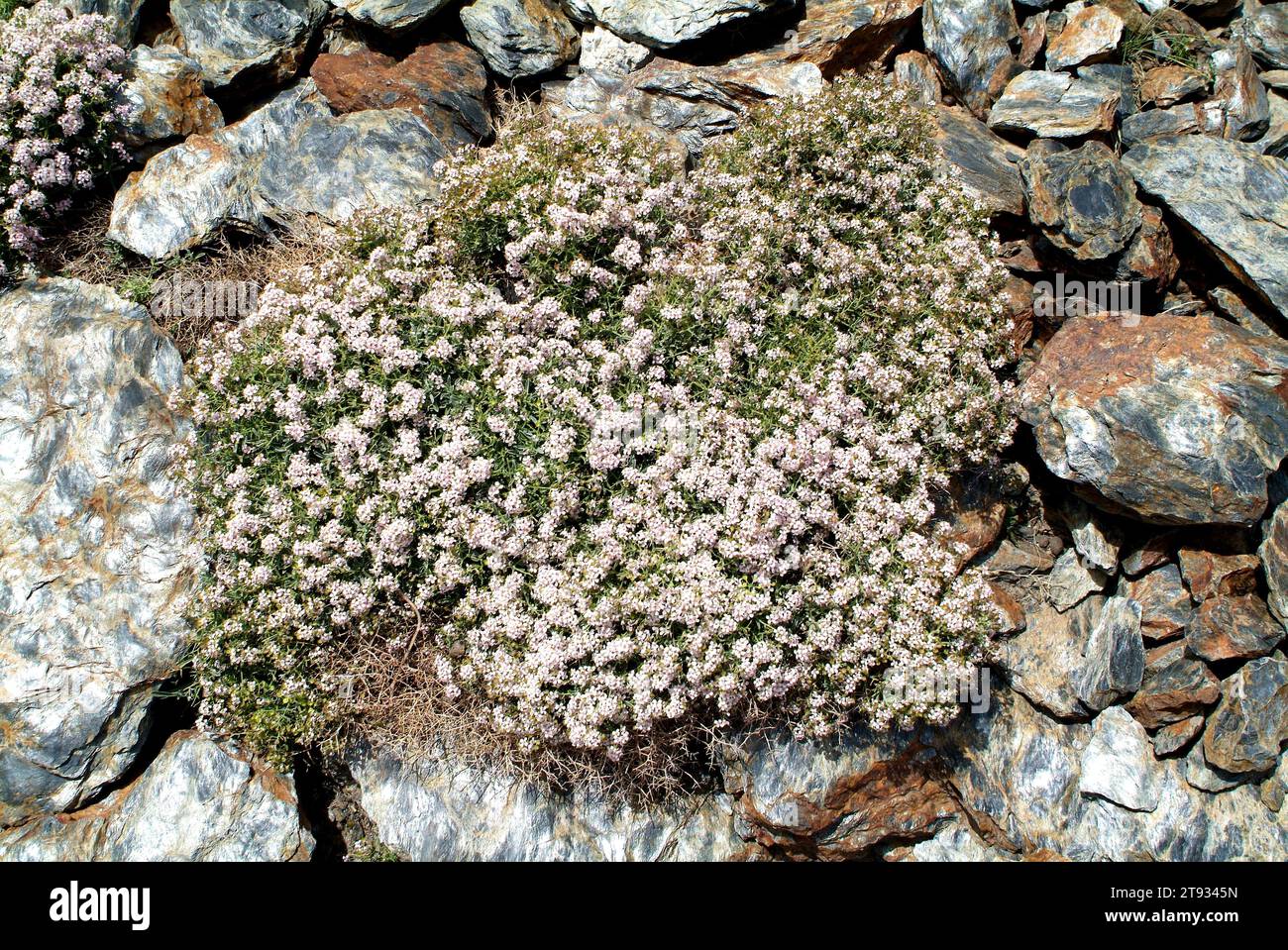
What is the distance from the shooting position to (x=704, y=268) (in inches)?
308

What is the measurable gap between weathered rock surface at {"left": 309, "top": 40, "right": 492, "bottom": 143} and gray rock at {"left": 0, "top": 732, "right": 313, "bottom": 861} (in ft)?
23.7

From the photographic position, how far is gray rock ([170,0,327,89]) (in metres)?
10.3

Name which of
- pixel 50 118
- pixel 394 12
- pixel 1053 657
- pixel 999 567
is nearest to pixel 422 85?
pixel 394 12

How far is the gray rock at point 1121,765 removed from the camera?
7.40 metres

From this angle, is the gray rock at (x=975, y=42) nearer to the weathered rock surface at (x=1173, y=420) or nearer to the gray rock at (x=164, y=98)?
the weathered rock surface at (x=1173, y=420)

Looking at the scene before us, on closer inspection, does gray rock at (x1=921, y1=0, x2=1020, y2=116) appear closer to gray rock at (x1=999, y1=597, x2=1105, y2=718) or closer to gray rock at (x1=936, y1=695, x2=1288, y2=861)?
gray rock at (x1=999, y1=597, x2=1105, y2=718)

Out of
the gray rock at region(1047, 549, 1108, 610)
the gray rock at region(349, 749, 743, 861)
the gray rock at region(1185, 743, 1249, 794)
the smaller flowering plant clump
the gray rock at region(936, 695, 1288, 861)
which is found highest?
the smaller flowering plant clump

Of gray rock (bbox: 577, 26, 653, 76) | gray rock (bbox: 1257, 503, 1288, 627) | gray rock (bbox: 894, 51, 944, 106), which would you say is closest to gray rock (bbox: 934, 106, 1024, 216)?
gray rock (bbox: 894, 51, 944, 106)

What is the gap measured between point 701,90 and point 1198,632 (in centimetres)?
805

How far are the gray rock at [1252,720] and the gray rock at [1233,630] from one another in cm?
19

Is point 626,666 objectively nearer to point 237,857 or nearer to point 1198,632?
point 237,857

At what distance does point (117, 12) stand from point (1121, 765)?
14.1m

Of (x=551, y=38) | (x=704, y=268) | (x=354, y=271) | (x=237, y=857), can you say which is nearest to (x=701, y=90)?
(x=551, y=38)

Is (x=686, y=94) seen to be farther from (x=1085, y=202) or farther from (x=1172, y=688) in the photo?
(x=1172, y=688)
